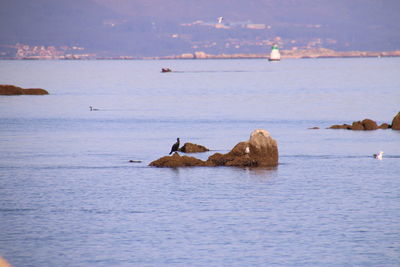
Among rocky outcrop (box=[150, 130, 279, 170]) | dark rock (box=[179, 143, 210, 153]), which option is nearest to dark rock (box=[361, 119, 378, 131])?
dark rock (box=[179, 143, 210, 153])

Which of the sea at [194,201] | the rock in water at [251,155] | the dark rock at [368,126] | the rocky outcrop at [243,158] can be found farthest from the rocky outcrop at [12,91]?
the rock in water at [251,155]

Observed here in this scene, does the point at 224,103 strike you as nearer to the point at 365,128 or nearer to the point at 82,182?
the point at 365,128

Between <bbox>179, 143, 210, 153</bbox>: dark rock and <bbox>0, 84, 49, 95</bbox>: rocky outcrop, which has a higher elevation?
<bbox>0, 84, 49, 95</bbox>: rocky outcrop

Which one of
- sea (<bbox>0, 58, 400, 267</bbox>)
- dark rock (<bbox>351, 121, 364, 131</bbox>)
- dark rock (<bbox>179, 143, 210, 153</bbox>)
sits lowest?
sea (<bbox>0, 58, 400, 267</bbox>)

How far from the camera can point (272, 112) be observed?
292 ft

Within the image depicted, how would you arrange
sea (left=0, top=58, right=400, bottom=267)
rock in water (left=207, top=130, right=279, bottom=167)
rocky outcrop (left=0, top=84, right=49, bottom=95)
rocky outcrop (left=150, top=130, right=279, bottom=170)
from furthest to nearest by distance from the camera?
rocky outcrop (left=0, top=84, right=49, bottom=95), rocky outcrop (left=150, top=130, right=279, bottom=170), rock in water (left=207, top=130, right=279, bottom=167), sea (left=0, top=58, right=400, bottom=267)

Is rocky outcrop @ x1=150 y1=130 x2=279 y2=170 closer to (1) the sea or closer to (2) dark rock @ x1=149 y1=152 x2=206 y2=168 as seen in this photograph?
(2) dark rock @ x1=149 y1=152 x2=206 y2=168

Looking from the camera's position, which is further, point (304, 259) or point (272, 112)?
point (272, 112)

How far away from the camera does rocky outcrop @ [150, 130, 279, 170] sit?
42.2 metres

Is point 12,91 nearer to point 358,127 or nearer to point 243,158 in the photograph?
point 358,127

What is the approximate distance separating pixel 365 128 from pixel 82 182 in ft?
98.3

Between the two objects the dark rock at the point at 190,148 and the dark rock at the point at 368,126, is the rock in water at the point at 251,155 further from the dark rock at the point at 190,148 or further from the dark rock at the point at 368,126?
the dark rock at the point at 368,126

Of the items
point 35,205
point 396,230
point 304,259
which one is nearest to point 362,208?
point 396,230

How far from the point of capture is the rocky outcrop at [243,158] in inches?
1662
